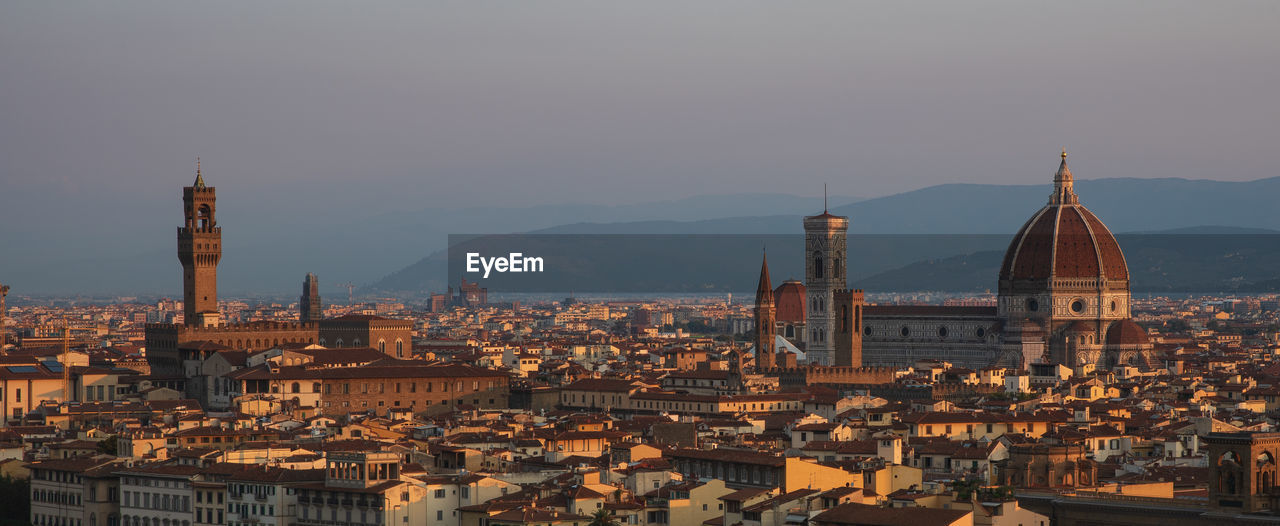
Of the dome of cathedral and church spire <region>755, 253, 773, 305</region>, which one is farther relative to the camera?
the dome of cathedral

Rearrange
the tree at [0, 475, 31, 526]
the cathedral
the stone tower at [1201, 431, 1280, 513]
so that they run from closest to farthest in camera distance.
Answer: the stone tower at [1201, 431, 1280, 513] → the tree at [0, 475, 31, 526] → the cathedral

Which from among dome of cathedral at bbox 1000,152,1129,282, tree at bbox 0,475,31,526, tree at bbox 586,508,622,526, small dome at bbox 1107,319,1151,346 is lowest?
tree at bbox 0,475,31,526

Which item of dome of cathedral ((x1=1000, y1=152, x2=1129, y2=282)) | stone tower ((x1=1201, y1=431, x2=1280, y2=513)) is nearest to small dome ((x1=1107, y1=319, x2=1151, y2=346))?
dome of cathedral ((x1=1000, y1=152, x2=1129, y2=282))

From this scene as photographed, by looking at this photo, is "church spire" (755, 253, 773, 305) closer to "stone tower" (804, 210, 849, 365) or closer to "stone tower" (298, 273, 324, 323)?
"stone tower" (804, 210, 849, 365)

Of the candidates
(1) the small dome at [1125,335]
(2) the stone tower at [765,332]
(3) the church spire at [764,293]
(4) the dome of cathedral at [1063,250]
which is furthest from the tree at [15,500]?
(4) the dome of cathedral at [1063,250]

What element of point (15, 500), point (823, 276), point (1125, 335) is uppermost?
point (823, 276)

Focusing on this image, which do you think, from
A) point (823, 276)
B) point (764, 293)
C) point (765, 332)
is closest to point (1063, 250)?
point (823, 276)

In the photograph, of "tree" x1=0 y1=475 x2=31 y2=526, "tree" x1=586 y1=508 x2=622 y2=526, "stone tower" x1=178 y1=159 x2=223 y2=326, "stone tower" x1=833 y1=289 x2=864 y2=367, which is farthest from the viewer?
"stone tower" x1=833 y1=289 x2=864 y2=367

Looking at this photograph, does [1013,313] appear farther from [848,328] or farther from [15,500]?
[15,500]
